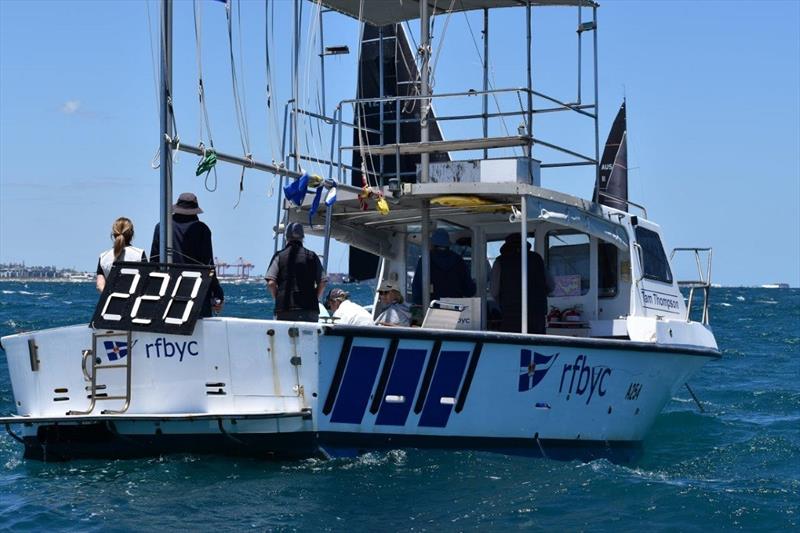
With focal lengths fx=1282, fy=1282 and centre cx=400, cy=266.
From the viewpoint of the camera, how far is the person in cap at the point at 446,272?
38.4 ft

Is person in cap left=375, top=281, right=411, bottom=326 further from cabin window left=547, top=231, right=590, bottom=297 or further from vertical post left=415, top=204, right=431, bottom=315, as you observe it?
cabin window left=547, top=231, right=590, bottom=297

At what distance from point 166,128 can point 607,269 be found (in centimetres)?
521

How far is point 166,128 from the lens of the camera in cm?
922

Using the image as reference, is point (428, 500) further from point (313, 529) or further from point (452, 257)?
point (452, 257)

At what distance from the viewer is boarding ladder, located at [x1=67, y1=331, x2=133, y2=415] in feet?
31.3

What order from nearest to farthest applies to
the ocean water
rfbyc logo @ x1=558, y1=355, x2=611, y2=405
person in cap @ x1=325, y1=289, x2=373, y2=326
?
the ocean water < person in cap @ x1=325, y1=289, x2=373, y2=326 < rfbyc logo @ x1=558, y1=355, x2=611, y2=405

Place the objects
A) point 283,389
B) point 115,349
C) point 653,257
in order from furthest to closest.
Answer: point 653,257 → point 115,349 → point 283,389

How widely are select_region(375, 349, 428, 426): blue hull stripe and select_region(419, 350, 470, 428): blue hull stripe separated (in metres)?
0.15

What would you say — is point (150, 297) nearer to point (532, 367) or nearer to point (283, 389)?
point (283, 389)

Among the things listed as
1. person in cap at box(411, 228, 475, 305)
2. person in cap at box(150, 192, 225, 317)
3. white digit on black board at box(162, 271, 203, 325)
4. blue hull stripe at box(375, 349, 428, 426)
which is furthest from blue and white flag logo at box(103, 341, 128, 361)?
person in cap at box(411, 228, 475, 305)

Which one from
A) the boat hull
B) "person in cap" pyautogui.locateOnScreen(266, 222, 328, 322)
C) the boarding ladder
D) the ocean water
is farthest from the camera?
"person in cap" pyautogui.locateOnScreen(266, 222, 328, 322)

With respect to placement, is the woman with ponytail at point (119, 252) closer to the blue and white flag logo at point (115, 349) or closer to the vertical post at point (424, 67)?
the blue and white flag logo at point (115, 349)

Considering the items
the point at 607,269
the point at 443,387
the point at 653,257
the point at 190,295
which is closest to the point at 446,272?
the point at 607,269

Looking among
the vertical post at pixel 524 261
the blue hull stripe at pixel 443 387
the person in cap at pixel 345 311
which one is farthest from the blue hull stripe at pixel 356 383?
the vertical post at pixel 524 261
